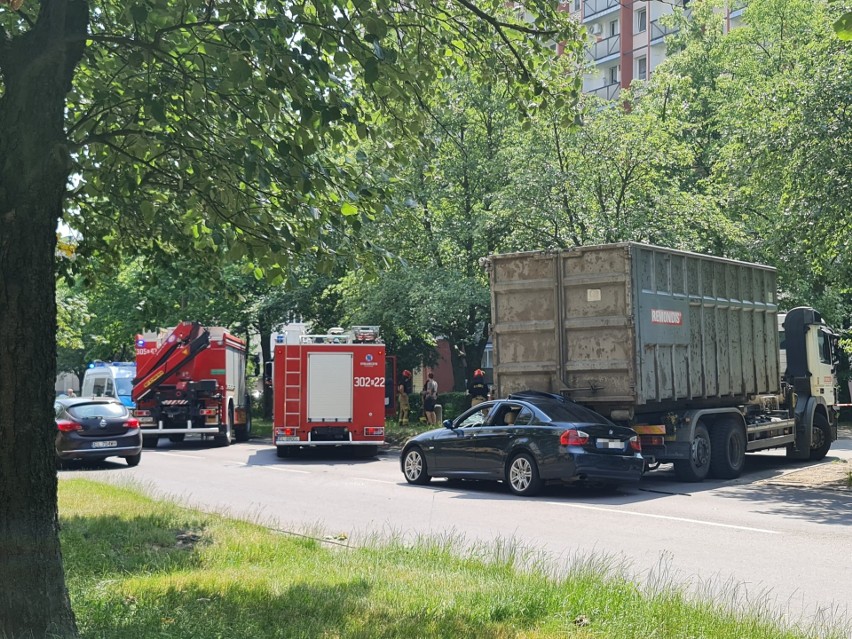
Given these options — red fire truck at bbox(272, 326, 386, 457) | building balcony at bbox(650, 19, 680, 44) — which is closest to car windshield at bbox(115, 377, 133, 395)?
red fire truck at bbox(272, 326, 386, 457)

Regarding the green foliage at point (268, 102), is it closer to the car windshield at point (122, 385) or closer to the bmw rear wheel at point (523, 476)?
the bmw rear wheel at point (523, 476)

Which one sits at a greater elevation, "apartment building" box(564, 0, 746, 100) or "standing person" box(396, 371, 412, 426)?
"apartment building" box(564, 0, 746, 100)

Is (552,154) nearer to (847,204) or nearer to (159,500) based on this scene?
(847,204)

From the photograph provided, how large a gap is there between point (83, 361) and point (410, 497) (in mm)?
60164

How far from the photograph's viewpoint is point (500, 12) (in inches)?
333

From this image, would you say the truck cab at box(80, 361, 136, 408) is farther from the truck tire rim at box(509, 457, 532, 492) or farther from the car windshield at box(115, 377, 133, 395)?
the truck tire rim at box(509, 457, 532, 492)

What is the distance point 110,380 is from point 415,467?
93.5ft

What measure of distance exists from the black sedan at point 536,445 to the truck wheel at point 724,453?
2184 millimetres

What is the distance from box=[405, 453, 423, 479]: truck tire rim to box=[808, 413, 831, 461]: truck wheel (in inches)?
324

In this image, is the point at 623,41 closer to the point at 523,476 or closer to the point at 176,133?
the point at 523,476

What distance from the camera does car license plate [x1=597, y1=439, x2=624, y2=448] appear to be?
1389 centimetres

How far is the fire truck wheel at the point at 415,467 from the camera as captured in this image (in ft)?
53.2

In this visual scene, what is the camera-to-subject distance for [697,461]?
15.7 meters

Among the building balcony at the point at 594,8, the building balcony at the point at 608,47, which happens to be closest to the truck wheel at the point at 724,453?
the building balcony at the point at 608,47
